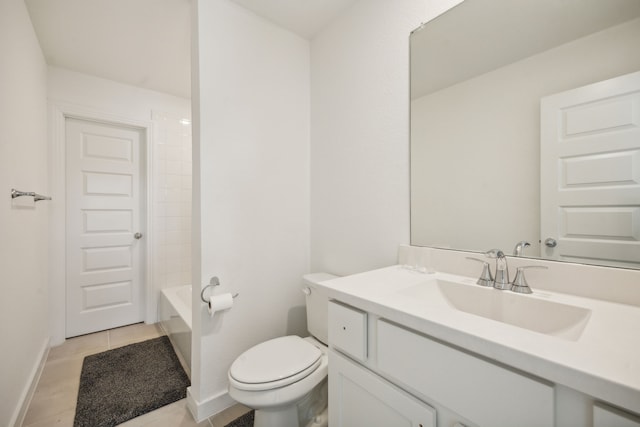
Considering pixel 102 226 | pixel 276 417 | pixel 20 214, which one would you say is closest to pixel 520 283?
pixel 276 417

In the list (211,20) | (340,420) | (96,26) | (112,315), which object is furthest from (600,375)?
(112,315)

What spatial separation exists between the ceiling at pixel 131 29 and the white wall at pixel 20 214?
0.14 metres

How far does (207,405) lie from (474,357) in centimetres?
148

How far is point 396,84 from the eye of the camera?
135 centimetres

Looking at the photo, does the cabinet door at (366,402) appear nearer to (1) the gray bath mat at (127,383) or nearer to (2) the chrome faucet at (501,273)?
(2) the chrome faucet at (501,273)

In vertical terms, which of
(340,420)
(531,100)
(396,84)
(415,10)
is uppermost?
(415,10)

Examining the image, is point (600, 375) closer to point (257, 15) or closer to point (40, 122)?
point (257, 15)

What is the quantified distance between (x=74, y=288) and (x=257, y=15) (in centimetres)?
281

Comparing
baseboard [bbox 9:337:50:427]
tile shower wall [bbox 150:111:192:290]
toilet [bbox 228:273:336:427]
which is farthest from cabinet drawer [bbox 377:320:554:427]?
tile shower wall [bbox 150:111:192:290]

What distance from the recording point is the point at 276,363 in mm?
1219

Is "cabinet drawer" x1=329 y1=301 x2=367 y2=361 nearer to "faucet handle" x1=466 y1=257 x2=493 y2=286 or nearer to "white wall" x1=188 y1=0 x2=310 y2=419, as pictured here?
"faucet handle" x1=466 y1=257 x2=493 y2=286

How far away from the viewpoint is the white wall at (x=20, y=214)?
1.25m

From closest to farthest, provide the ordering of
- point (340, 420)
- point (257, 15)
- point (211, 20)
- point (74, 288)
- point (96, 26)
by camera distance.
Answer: point (340, 420), point (211, 20), point (257, 15), point (96, 26), point (74, 288)

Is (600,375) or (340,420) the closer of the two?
(600,375)
